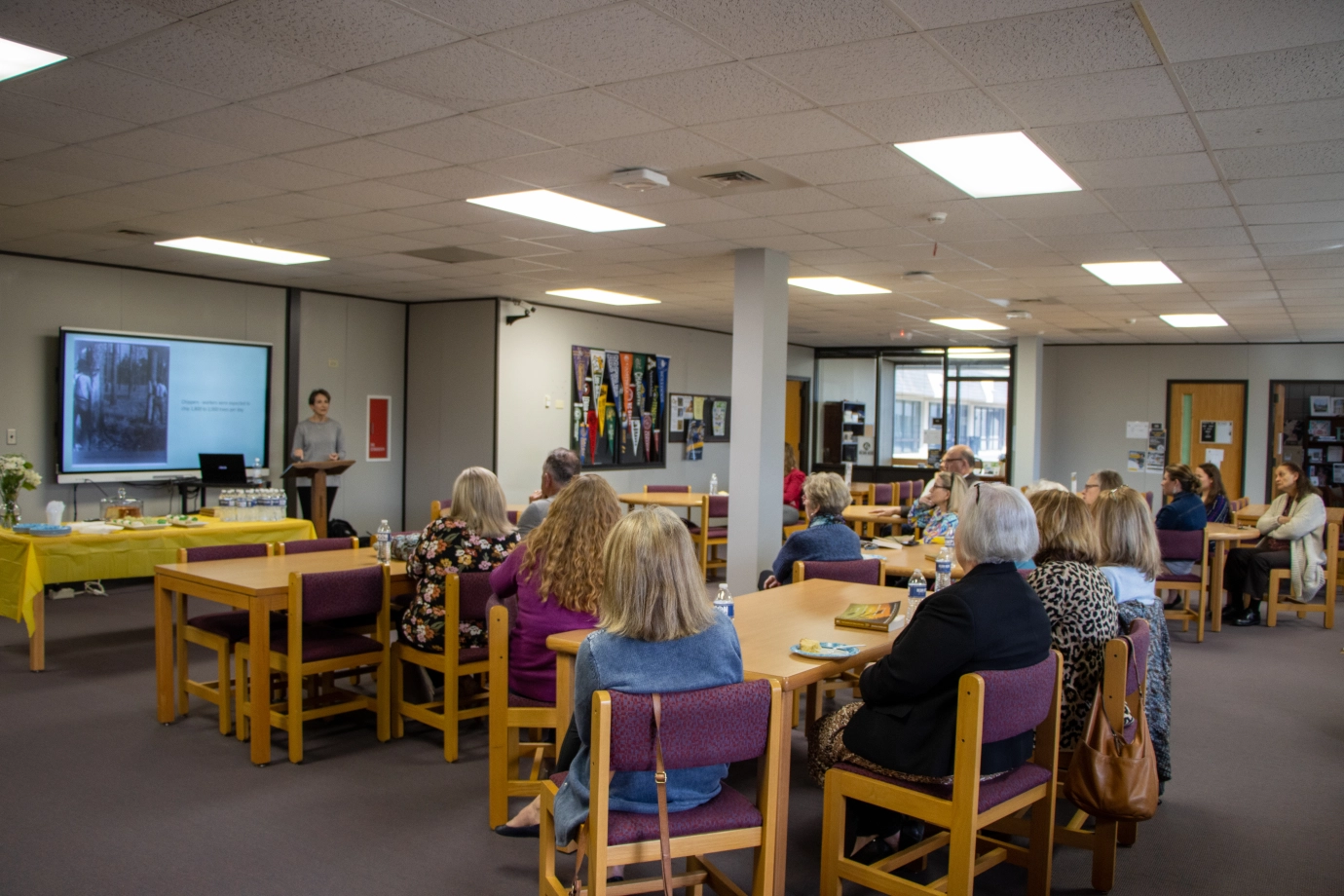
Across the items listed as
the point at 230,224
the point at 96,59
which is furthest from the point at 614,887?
the point at 230,224

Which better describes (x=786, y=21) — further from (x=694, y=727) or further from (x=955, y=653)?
(x=694, y=727)

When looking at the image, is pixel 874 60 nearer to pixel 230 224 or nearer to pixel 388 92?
pixel 388 92

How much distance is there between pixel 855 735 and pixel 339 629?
282 cm

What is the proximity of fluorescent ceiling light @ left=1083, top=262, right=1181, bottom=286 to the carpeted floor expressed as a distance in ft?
10.8

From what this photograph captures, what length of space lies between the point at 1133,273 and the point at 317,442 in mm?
7201

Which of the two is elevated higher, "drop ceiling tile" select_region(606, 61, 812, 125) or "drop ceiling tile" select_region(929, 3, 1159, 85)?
"drop ceiling tile" select_region(606, 61, 812, 125)

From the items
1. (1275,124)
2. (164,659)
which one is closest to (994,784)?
(1275,124)

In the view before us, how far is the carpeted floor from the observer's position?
3.17 metres

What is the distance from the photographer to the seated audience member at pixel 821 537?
485 centimetres

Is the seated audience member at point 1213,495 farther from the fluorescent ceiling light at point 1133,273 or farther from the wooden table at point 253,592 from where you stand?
the wooden table at point 253,592

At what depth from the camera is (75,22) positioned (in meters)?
3.17

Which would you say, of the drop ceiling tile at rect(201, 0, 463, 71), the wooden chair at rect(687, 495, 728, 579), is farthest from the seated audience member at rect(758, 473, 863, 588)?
the wooden chair at rect(687, 495, 728, 579)

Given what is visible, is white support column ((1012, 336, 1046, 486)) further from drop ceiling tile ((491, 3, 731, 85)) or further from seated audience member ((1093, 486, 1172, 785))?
drop ceiling tile ((491, 3, 731, 85))

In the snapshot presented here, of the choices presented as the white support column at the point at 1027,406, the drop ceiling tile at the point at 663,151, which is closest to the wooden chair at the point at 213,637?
the drop ceiling tile at the point at 663,151
